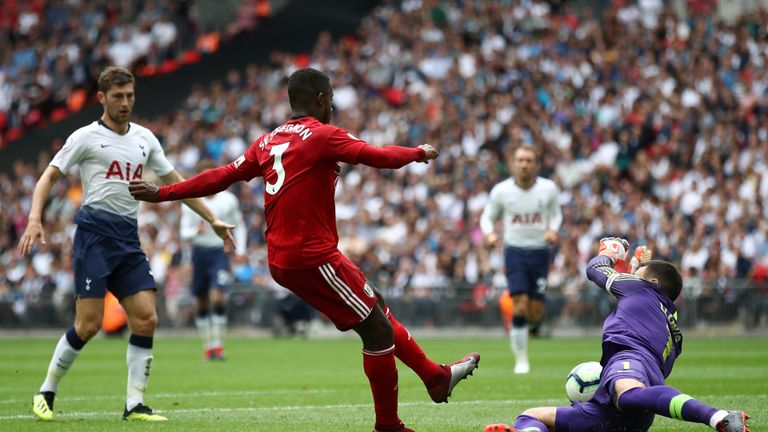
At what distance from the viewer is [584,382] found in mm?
8203

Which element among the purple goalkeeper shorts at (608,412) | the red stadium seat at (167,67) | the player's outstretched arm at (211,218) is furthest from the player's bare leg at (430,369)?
the red stadium seat at (167,67)

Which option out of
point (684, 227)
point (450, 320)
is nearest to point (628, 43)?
point (684, 227)

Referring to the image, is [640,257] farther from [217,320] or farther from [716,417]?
[217,320]

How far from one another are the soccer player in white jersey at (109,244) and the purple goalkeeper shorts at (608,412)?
12.4ft

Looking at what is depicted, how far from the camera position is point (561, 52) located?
31.0m

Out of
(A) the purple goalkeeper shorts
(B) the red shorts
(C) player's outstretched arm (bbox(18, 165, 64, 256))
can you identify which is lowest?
(A) the purple goalkeeper shorts

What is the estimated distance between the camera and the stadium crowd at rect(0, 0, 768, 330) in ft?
85.9

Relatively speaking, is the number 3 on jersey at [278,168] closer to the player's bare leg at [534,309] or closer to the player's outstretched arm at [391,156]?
the player's outstretched arm at [391,156]

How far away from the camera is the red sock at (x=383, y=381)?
819 cm

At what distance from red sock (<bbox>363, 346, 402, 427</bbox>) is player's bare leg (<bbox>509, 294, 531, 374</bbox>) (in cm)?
734

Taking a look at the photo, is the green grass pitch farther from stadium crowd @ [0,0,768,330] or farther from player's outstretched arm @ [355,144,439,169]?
stadium crowd @ [0,0,768,330]

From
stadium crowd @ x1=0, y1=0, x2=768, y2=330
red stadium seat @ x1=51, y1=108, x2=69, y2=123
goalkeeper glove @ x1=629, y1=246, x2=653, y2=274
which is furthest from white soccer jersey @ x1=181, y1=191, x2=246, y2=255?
red stadium seat @ x1=51, y1=108, x2=69, y2=123

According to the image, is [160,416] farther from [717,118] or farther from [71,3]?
[71,3]

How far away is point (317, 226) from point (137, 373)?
316cm
